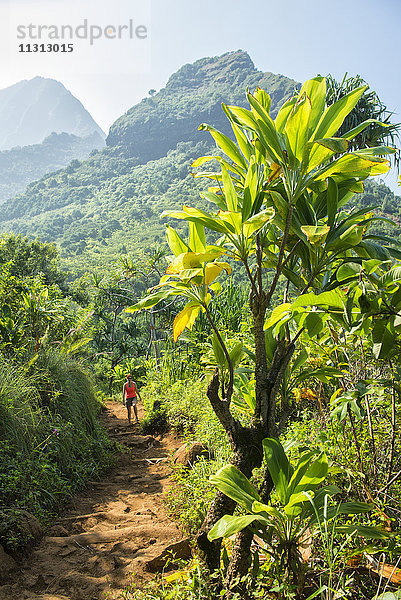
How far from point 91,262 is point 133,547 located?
45.1 meters

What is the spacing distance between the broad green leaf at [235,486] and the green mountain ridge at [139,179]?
32309 millimetres

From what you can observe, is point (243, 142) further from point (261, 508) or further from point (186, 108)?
point (186, 108)

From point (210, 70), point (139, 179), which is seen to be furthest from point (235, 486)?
point (210, 70)

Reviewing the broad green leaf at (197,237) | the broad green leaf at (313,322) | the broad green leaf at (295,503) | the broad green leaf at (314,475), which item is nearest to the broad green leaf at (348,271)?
the broad green leaf at (313,322)

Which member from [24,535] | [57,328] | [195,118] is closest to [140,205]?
[195,118]

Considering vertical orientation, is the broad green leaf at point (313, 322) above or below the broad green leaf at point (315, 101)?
below

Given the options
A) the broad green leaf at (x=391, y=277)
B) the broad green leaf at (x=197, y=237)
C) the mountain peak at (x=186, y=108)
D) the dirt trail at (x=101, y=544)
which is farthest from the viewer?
the mountain peak at (x=186, y=108)

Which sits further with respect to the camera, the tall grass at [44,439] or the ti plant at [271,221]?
the tall grass at [44,439]

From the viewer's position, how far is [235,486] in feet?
4.97

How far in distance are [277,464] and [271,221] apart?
95 centimetres

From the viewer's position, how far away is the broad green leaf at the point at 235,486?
1476 millimetres

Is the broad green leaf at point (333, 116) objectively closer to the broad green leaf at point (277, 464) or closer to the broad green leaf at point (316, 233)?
the broad green leaf at point (316, 233)

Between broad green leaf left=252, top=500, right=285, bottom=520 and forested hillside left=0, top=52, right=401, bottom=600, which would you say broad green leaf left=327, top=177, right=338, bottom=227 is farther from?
broad green leaf left=252, top=500, right=285, bottom=520

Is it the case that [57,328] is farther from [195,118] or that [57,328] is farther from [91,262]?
[195,118]
